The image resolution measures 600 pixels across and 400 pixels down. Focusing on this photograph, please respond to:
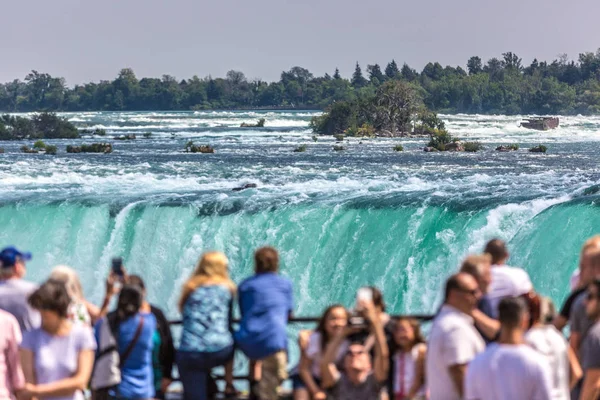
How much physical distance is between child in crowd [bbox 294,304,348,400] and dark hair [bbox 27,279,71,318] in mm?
1847

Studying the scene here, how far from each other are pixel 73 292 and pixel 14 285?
67cm

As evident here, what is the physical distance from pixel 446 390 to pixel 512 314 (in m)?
0.96

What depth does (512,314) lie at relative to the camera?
7.75 meters

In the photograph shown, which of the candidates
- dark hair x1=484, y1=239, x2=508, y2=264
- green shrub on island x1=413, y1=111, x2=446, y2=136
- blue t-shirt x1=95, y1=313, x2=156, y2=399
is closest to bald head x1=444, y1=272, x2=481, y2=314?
dark hair x1=484, y1=239, x2=508, y2=264

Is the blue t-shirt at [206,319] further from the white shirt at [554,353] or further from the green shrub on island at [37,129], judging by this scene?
the green shrub on island at [37,129]

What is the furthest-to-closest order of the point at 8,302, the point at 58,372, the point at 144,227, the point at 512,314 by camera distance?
the point at 144,227
the point at 8,302
the point at 58,372
the point at 512,314

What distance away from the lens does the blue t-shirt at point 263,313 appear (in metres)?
9.56

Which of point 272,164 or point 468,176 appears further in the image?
point 272,164

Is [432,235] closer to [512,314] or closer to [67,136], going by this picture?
[512,314]

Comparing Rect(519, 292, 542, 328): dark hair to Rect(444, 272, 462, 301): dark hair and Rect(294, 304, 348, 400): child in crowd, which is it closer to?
Rect(444, 272, 462, 301): dark hair

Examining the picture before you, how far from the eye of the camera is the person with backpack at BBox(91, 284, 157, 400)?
29.7 feet

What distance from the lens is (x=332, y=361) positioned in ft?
29.0

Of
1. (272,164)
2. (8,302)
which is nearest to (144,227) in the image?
(8,302)

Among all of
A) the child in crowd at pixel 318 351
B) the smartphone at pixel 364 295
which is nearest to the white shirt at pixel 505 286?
the smartphone at pixel 364 295
